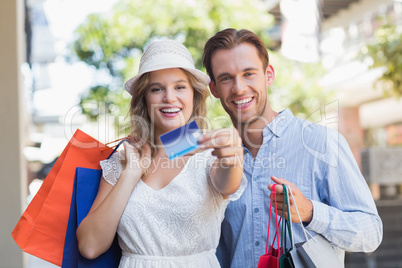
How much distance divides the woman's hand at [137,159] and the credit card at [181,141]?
1.01 ft

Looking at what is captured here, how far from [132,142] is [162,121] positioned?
0.21 m

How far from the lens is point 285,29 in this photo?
11.8 metres

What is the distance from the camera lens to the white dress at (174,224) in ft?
5.92

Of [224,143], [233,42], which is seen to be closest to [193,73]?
[233,42]

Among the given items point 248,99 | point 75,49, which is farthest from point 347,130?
point 248,99

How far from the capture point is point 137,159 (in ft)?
6.41

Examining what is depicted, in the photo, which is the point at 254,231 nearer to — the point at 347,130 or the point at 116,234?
the point at 116,234

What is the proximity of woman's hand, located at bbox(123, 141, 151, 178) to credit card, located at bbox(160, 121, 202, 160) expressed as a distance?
306 millimetres

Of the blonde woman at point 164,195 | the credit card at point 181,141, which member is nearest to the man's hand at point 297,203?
the blonde woman at point 164,195

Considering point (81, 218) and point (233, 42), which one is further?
point (233, 42)

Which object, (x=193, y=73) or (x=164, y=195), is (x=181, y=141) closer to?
(x=164, y=195)

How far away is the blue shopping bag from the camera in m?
1.94

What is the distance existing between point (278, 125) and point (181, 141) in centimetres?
67

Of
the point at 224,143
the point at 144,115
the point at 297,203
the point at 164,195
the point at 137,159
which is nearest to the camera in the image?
the point at 224,143
